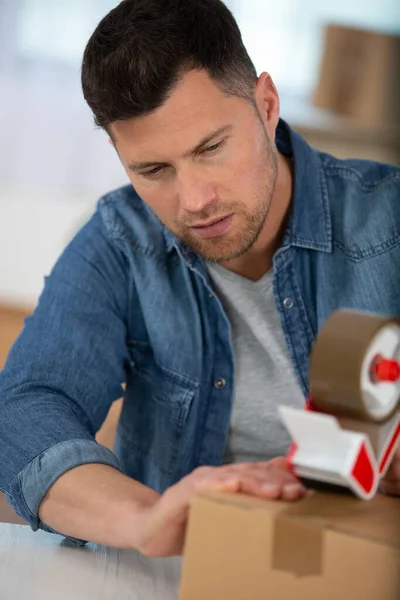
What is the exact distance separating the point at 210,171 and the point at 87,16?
2074 mm

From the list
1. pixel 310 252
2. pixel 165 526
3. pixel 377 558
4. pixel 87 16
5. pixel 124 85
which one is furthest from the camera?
pixel 87 16

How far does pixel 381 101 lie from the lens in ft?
10.1

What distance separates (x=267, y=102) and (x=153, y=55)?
21 centimetres

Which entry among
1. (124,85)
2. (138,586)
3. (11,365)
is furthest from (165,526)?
(124,85)

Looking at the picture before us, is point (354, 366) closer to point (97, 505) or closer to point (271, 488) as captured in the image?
point (271, 488)

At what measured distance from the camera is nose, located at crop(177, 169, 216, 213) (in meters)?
1.02

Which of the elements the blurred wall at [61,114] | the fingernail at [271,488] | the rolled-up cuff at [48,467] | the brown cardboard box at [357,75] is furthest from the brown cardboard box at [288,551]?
the brown cardboard box at [357,75]

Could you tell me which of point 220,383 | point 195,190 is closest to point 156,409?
point 220,383

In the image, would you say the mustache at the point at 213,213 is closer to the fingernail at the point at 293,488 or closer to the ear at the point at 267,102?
the ear at the point at 267,102

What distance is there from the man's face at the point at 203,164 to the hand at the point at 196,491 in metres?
0.39

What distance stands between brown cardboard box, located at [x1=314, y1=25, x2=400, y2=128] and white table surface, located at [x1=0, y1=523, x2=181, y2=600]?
2.38m

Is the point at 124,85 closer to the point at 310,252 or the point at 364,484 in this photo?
the point at 310,252

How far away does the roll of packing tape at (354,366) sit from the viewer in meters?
0.63

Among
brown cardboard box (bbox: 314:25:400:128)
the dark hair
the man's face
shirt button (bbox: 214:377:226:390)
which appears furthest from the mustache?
brown cardboard box (bbox: 314:25:400:128)
